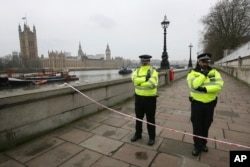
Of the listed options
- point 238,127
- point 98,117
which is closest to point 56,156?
point 98,117

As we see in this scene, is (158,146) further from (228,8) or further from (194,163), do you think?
(228,8)

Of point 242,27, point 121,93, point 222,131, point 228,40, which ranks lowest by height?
point 222,131

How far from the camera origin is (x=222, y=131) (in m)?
4.09

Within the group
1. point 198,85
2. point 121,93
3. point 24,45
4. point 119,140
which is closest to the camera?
point 198,85

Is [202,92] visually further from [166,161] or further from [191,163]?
[166,161]

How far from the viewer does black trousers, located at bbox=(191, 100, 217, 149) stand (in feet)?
9.40

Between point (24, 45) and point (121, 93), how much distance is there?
114732mm

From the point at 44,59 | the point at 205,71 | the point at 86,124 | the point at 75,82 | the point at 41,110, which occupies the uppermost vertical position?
the point at 44,59

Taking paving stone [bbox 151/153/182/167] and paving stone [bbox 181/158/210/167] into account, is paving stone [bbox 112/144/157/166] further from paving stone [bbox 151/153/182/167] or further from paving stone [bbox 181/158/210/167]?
paving stone [bbox 181/158/210/167]

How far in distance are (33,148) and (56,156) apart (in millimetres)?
594

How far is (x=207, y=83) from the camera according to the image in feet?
8.97

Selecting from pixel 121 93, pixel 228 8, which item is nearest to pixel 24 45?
pixel 228 8

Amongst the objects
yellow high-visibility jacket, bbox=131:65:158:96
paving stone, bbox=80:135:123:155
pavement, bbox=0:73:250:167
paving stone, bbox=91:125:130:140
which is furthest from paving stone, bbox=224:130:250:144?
paving stone, bbox=80:135:123:155

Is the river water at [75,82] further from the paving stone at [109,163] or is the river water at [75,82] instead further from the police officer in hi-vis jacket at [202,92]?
the police officer in hi-vis jacket at [202,92]
